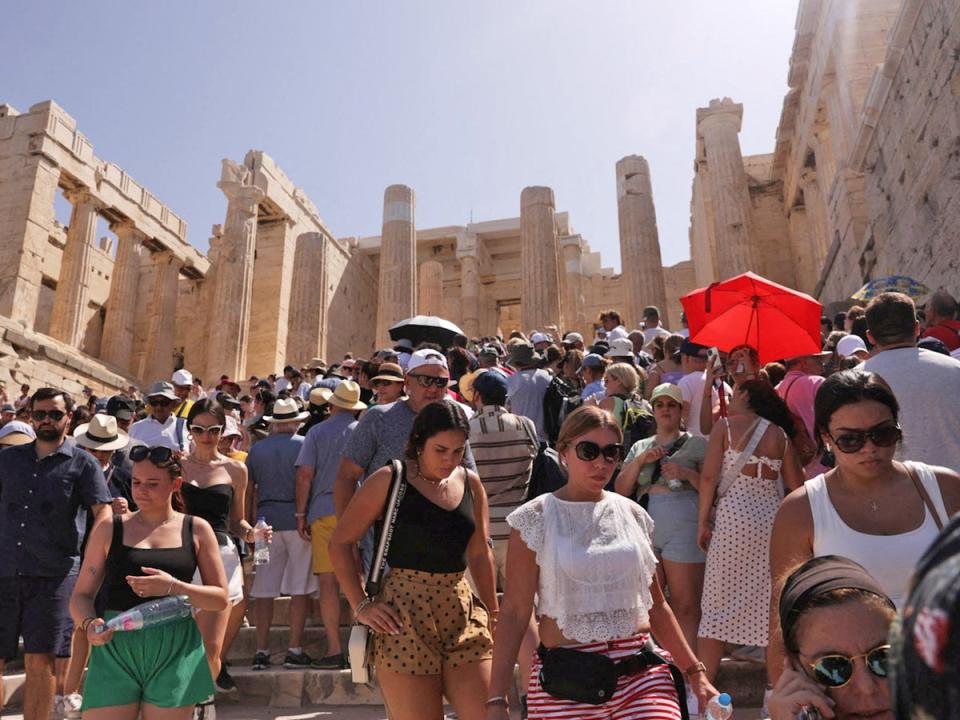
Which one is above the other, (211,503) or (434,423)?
(434,423)

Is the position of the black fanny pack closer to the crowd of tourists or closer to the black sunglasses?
the crowd of tourists

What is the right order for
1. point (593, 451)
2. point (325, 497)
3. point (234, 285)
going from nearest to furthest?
point (593, 451) < point (325, 497) < point (234, 285)

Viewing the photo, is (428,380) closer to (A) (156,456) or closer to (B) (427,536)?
(B) (427,536)

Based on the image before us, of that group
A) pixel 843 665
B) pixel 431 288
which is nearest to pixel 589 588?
pixel 843 665

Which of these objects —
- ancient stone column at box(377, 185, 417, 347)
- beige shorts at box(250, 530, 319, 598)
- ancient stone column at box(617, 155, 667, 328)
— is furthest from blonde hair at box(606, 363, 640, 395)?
ancient stone column at box(377, 185, 417, 347)

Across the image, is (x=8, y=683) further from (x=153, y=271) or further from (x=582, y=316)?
(x=153, y=271)

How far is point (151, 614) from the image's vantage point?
3197 millimetres

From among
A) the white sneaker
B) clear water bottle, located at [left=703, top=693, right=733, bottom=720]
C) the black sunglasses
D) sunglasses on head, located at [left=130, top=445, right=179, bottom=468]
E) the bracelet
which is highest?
sunglasses on head, located at [left=130, top=445, right=179, bottom=468]

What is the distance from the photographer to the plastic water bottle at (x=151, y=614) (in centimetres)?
311

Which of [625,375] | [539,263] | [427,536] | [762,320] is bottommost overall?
[427,536]

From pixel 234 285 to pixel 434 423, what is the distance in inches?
887

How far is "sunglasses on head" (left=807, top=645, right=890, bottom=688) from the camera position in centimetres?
150

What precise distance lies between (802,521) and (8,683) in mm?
5632

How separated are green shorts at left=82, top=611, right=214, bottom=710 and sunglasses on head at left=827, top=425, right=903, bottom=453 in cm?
272
